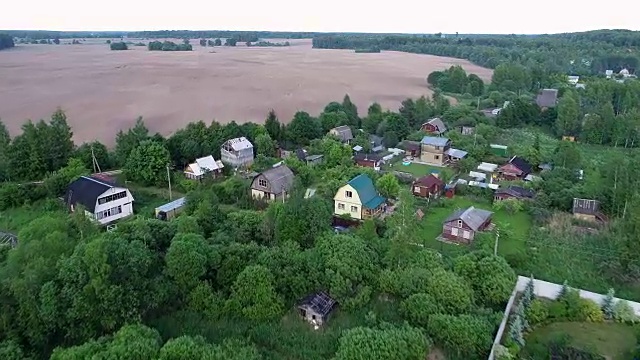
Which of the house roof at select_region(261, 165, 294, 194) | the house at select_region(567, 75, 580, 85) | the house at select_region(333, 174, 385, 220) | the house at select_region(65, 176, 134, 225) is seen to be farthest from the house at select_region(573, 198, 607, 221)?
the house at select_region(567, 75, 580, 85)

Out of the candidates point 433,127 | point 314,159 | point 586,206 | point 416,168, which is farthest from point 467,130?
point 586,206

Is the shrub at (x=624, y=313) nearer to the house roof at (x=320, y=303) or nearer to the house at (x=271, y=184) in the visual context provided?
the house roof at (x=320, y=303)

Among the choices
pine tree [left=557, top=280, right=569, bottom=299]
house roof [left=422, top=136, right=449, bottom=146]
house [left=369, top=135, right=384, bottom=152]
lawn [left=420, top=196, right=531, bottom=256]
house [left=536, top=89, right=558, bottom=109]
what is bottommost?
lawn [left=420, top=196, right=531, bottom=256]

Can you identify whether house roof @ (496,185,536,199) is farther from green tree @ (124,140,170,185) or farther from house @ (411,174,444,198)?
green tree @ (124,140,170,185)

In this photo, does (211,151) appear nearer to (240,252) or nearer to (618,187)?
(240,252)

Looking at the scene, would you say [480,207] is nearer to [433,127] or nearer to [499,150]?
[499,150]

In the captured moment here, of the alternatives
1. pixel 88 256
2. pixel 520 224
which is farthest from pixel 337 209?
pixel 88 256
